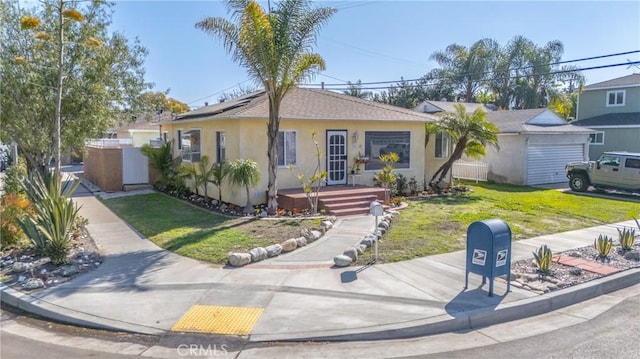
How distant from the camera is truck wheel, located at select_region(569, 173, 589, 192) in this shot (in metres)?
18.8

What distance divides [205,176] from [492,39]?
3381cm

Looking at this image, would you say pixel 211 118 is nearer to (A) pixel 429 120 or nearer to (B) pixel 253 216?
(B) pixel 253 216

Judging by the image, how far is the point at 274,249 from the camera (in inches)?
339

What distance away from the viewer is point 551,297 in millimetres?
6336

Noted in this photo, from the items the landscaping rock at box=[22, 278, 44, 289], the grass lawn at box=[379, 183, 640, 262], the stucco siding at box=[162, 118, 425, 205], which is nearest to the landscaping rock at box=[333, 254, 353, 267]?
the grass lawn at box=[379, 183, 640, 262]

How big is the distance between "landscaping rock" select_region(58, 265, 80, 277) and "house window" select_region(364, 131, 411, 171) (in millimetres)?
10623

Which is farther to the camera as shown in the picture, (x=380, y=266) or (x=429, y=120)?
(x=429, y=120)

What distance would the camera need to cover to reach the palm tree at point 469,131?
1698 centimetres

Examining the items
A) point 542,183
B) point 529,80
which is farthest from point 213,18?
point 529,80

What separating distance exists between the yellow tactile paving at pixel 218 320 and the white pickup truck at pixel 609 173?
1737 cm

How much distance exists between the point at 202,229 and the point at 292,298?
5066 mm

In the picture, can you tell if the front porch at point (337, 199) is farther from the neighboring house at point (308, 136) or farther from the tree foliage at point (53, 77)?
the tree foliage at point (53, 77)

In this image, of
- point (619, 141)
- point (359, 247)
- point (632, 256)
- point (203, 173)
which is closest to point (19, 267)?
point (359, 247)

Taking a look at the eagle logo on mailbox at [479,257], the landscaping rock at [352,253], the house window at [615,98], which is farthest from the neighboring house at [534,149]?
the eagle logo on mailbox at [479,257]
